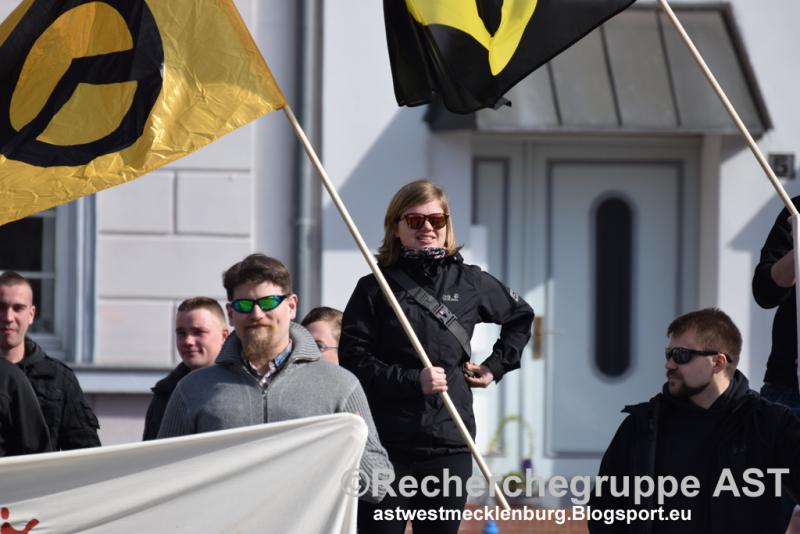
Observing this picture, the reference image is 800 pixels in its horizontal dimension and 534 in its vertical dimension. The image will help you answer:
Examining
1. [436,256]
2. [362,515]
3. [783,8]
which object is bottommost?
[362,515]

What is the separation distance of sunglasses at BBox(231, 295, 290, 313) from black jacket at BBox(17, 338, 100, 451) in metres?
1.73

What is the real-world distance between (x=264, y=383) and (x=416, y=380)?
2.86ft

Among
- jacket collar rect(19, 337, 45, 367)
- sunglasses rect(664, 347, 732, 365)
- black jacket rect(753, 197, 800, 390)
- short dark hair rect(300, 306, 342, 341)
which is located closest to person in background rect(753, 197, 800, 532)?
black jacket rect(753, 197, 800, 390)

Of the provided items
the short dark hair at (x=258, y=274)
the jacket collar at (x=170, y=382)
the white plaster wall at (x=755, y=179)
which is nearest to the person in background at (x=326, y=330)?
the jacket collar at (x=170, y=382)

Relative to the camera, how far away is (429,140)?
9812 millimetres

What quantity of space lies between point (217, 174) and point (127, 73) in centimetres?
417

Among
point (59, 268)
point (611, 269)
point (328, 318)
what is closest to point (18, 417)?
point (328, 318)

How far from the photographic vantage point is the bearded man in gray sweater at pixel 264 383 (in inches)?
189

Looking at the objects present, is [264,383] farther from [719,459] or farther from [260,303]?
[719,459]

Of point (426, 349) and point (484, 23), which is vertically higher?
point (484, 23)

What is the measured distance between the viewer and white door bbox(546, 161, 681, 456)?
10.4 metres

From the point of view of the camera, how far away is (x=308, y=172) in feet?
31.9

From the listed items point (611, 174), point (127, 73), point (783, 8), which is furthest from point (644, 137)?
point (127, 73)

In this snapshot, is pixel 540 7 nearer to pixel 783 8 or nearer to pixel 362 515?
pixel 362 515
